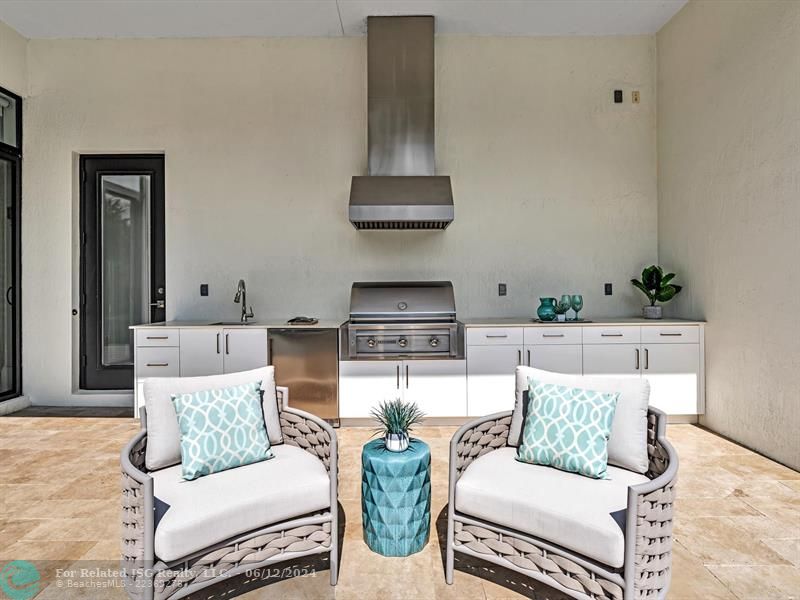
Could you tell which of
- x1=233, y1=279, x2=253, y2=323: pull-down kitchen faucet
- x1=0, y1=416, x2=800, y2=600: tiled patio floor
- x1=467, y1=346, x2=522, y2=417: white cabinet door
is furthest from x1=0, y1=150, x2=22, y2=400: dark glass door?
x1=467, y1=346, x2=522, y2=417: white cabinet door

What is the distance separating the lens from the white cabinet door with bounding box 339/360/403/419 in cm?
404

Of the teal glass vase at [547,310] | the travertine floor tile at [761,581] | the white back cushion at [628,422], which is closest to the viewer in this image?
the travertine floor tile at [761,581]

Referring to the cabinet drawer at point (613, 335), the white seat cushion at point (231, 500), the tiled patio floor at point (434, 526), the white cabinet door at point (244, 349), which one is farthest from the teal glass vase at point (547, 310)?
the white seat cushion at point (231, 500)

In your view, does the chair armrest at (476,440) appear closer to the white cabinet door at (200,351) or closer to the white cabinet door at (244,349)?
the white cabinet door at (244,349)

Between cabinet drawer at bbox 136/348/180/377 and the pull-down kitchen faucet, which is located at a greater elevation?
the pull-down kitchen faucet

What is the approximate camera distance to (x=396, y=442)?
83.0 inches

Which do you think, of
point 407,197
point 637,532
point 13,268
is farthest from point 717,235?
point 13,268

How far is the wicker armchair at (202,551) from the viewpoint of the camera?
1605 millimetres

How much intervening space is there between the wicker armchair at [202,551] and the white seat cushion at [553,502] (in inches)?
21.9

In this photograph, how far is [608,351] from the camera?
4062mm

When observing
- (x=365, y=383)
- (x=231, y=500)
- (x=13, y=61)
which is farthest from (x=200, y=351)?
(x=13, y=61)

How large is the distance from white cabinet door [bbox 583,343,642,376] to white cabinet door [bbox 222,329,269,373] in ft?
8.80

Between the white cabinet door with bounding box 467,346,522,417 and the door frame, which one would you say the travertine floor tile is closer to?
the white cabinet door with bounding box 467,346,522,417

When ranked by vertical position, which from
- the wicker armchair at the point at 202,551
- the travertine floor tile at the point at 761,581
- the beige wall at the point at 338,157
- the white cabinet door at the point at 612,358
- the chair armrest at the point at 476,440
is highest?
the beige wall at the point at 338,157
